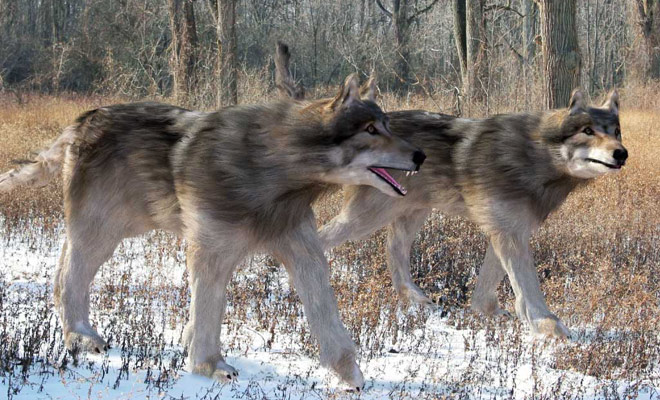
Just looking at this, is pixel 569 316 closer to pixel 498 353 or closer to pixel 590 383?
pixel 498 353

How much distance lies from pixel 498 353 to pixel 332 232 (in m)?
2.04

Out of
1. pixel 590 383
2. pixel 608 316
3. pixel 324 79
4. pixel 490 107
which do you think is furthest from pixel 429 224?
pixel 324 79

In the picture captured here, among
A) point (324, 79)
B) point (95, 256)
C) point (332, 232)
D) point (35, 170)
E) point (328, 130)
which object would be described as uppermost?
point (328, 130)

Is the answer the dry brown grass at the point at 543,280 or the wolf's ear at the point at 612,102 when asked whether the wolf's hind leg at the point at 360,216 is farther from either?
the wolf's ear at the point at 612,102

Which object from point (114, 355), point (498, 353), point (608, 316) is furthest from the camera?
point (608, 316)

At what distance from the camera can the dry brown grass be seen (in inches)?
237

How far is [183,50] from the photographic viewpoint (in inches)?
775

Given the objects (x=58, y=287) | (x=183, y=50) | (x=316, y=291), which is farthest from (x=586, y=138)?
(x=183, y=50)

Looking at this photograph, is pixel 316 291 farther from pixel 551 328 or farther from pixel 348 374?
pixel 551 328

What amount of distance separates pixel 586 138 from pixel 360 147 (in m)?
2.63

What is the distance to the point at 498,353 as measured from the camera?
6039 millimetres

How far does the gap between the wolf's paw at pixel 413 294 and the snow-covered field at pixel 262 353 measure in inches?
7.5

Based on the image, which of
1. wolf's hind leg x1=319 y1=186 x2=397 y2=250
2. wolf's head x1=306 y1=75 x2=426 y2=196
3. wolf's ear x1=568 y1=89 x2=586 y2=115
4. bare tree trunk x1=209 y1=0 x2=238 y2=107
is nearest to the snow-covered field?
wolf's hind leg x1=319 y1=186 x2=397 y2=250

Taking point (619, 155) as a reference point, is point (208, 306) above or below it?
below
